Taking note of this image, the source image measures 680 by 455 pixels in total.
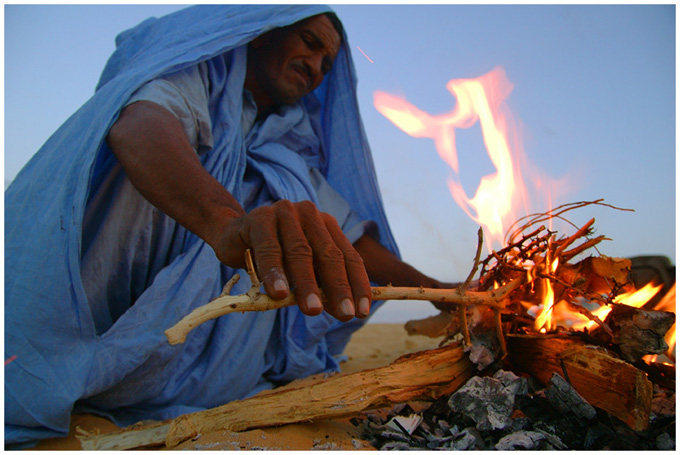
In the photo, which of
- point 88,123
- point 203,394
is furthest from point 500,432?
point 88,123

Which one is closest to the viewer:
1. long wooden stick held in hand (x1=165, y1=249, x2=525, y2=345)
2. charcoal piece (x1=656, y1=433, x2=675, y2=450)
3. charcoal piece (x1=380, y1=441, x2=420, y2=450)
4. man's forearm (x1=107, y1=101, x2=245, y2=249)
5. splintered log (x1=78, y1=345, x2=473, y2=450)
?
long wooden stick held in hand (x1=165, y1=249, x2=525, y2=345)

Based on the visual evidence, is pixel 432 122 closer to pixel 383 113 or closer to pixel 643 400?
pixel 383 113

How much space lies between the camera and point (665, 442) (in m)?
1.60

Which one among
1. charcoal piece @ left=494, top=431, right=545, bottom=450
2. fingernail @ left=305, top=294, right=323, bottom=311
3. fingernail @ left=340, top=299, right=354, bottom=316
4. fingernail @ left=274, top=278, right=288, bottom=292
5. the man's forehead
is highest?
the man's forehead

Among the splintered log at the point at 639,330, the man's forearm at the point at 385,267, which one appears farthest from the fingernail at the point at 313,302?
the man's forearm at the point at 385,267

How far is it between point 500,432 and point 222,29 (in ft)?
9.95

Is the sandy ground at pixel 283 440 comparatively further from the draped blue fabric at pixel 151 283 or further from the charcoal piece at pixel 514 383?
the charcoal piece at pixel 514 383

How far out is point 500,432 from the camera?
5.75 ft

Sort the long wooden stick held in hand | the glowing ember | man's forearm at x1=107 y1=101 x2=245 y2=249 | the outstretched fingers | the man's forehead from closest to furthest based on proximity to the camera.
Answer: the long wooden stick held in hand < the outstretched fingers < man's forearm at x1=107 y1=101 x2=245 y2=249 < the glowing ember < the man's forehead

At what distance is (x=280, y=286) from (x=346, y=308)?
0.74ft

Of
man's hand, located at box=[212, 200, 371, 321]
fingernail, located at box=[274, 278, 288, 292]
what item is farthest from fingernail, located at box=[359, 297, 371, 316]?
fingernail, located at box=[274, 278, 288, 292]

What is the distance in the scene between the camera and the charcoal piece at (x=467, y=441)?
1681 mm

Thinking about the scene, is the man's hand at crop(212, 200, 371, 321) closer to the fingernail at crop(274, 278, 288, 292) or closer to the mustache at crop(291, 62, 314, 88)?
the fingernail at crop(274, 278, 288, 292)

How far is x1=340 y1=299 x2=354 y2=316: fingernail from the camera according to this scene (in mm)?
1473
